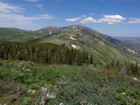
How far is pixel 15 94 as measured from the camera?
582 inches

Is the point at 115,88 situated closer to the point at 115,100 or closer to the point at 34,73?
the point at 115,100

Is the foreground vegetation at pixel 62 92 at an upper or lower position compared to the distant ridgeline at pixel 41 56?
upper

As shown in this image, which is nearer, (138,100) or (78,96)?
(78,96)

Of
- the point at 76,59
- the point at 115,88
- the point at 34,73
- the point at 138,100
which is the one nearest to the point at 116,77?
the point at 115,88

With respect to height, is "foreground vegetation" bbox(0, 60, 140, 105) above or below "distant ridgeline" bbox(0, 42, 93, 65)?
above

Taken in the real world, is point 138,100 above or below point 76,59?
above

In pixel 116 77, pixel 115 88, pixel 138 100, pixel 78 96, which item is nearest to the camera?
pixel 78 96

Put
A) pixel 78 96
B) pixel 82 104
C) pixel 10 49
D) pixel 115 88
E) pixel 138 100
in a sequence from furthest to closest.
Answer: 1. pixel 10 49
2. pixel 115 88
3. pixel 138 100
4. pixel 78 96
5. pixel 82 104

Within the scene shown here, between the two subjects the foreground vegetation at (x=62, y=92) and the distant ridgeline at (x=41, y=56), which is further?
the distant ridgeline at (x=41, y=56)

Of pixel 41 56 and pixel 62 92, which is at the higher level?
pixel 62 92

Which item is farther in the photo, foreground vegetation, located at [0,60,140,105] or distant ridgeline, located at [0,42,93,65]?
distant ridgeline, located at [0,42,93,65]

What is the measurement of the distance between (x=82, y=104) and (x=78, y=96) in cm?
95

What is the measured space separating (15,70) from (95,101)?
418 inches

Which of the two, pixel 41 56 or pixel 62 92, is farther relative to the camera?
pixel 41 56
